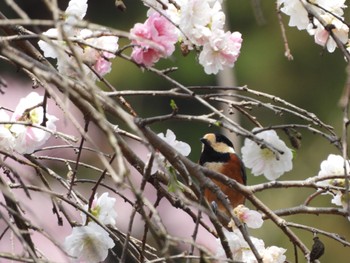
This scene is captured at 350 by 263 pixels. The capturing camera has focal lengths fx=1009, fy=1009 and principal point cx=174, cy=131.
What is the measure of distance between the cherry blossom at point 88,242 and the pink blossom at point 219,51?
1.21 feet

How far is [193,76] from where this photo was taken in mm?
8617

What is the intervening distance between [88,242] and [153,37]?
1.30ft

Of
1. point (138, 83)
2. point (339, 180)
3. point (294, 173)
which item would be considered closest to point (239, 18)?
point (138, 83)

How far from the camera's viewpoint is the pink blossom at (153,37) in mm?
1763

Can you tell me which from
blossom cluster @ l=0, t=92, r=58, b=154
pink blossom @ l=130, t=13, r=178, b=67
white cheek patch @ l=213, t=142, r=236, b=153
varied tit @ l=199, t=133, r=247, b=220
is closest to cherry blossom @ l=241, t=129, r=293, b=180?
pink blossom @ l=130, t=13, r=178, b=67

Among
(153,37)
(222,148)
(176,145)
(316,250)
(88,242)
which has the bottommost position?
(88,242)

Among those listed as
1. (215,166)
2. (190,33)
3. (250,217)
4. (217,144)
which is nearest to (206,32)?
(190,33)

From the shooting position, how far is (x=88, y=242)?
1.86 metres

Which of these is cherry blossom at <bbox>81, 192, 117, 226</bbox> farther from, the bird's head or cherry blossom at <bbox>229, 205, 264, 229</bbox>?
the bird's head

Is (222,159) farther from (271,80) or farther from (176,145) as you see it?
(271,80)

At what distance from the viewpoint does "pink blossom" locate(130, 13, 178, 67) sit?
1.76 m

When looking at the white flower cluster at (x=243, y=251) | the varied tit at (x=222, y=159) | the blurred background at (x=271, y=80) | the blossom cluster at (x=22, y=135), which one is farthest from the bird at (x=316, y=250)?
the blurred background at (x=271, y=80)

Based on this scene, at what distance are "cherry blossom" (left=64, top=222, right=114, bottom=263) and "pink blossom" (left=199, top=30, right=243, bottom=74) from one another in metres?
0.37

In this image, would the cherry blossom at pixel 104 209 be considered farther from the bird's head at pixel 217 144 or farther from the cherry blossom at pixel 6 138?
the bird's head at pixel 217 144
